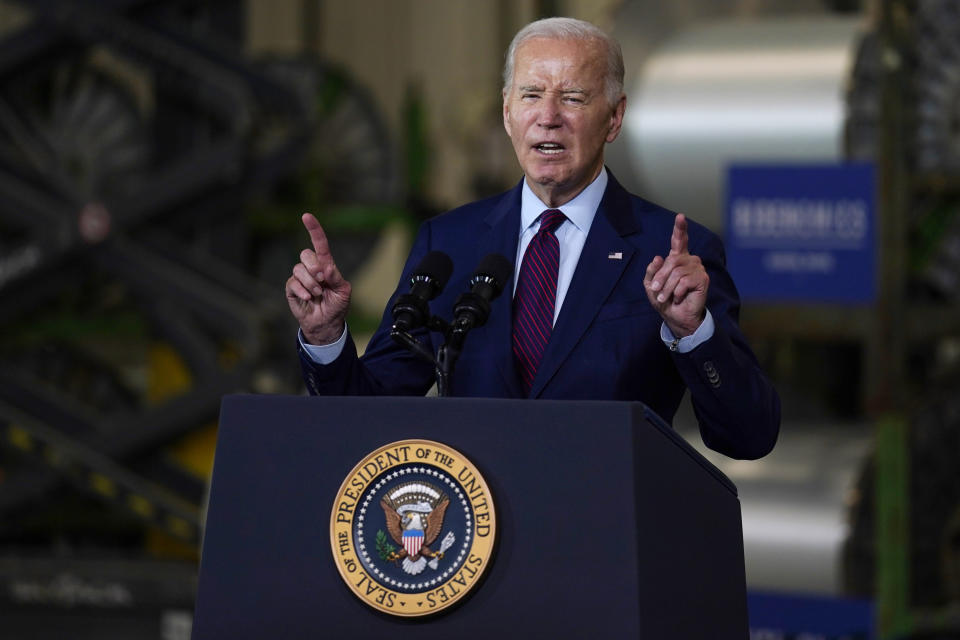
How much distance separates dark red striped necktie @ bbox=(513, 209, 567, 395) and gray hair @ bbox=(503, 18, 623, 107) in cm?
15

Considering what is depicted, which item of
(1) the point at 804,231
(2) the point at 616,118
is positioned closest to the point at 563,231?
(2) the point at 616,118

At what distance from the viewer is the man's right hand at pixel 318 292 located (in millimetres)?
1685

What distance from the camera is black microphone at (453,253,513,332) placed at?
1.64 meters

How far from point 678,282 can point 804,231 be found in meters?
2.70

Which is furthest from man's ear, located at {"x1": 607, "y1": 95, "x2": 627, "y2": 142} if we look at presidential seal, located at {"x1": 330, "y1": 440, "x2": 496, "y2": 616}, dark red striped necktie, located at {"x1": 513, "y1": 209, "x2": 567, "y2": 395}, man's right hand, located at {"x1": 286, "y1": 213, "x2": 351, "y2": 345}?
presidential seal, located at {"x1": 330, "y1": 440, "x2": 496, "y2": 616}

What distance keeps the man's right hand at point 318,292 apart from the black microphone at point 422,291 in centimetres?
6

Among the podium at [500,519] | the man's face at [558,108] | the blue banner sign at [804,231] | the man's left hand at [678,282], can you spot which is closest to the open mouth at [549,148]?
the man's face at [558,108]

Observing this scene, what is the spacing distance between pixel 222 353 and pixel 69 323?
3.22 feet

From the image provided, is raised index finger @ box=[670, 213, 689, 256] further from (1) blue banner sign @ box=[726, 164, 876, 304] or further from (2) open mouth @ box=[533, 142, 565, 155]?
(1) blue banner sign @ box=[726, 164, 876, 304]

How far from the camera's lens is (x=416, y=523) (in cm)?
145

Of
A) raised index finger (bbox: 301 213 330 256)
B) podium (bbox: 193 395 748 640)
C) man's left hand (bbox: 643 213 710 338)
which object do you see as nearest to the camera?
podium (bbox: 193 395 748 640)

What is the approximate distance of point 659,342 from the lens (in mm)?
1766

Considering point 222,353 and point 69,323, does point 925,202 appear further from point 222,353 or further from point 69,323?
point 69,323

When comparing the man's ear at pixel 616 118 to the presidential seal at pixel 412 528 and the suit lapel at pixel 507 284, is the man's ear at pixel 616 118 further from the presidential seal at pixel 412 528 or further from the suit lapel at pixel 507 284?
the presidential seal at pixel 412 528
